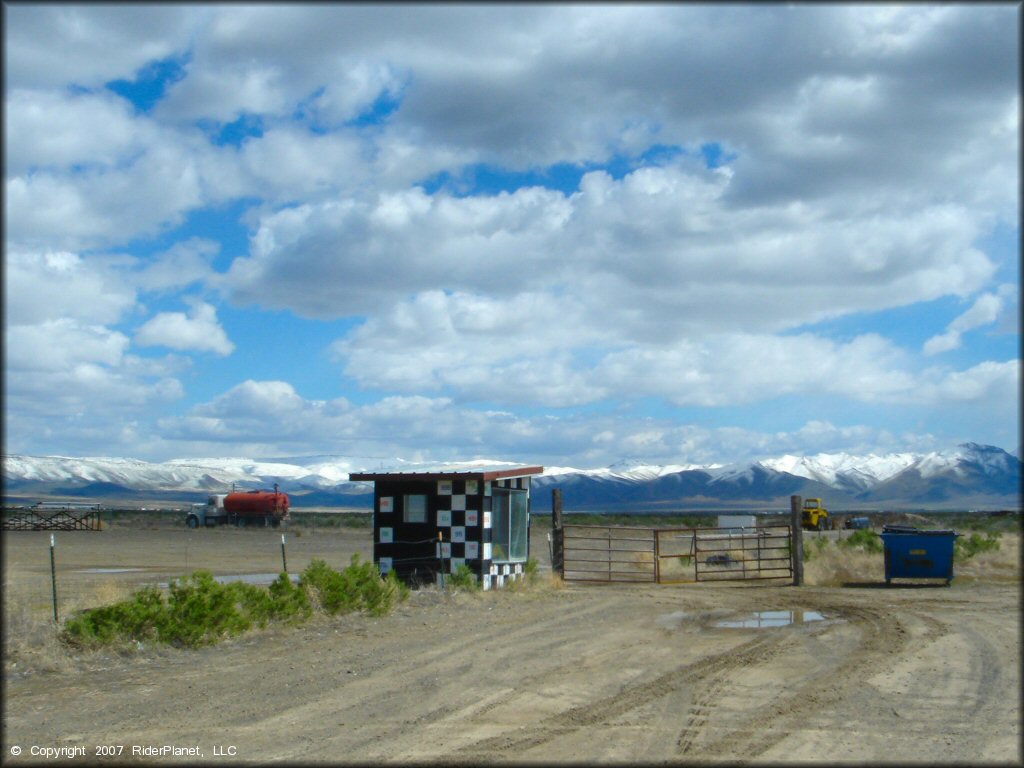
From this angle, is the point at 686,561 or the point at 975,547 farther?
the point at 686,561

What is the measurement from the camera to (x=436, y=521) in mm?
16859

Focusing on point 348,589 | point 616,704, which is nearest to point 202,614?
point 348,589

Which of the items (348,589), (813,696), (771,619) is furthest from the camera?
(771,619)

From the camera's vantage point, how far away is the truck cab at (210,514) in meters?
65.2

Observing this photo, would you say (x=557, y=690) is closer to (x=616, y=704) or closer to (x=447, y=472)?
(x=616, y=704)

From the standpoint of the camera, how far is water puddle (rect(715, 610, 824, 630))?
13.2 metres

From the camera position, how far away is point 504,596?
640 inches

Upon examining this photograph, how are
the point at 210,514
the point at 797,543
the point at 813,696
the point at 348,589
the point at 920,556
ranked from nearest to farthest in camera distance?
the point at 813,696
the point at 348,589
the point at 920,556
the point at 797,543
the point at 210,514

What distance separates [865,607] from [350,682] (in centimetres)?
903

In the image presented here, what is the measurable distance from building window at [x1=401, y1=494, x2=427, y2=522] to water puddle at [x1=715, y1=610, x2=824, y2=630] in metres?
5.63

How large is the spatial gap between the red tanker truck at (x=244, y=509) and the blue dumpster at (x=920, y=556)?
5356 cm

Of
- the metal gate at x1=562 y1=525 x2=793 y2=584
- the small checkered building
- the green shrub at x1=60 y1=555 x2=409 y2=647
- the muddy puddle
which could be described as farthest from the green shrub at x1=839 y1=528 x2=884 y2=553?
the green shrub at x1=60 y1=555 x2=409 y2=647

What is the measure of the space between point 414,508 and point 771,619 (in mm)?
6271

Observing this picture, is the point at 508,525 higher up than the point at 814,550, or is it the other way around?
the point at 508,525
